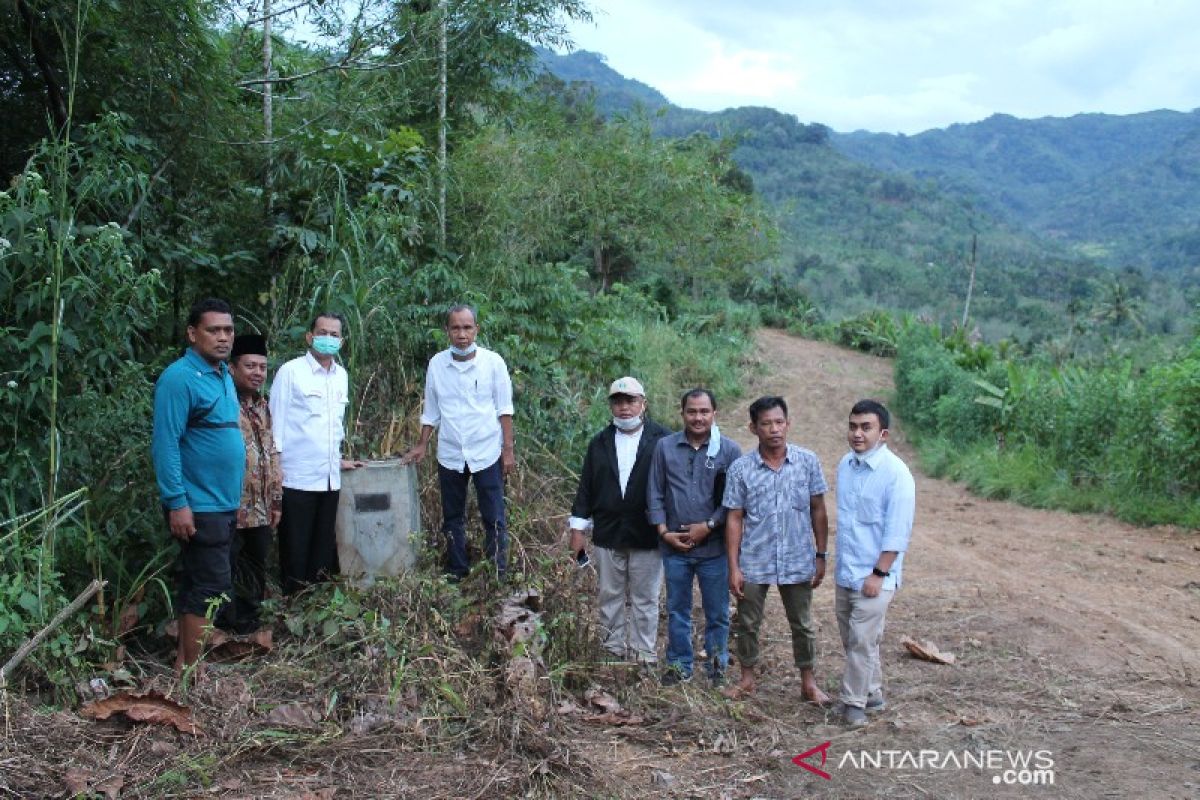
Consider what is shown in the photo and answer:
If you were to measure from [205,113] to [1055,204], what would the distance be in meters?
121

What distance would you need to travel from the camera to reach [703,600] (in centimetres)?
464

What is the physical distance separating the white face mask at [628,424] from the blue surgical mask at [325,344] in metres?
1.39

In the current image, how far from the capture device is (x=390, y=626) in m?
4.19

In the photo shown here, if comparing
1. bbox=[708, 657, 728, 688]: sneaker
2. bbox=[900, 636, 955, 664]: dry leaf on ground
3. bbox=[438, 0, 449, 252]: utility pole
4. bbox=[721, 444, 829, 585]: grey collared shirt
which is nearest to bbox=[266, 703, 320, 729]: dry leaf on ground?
bbox=[708, 657, 728, 688]: sneaker

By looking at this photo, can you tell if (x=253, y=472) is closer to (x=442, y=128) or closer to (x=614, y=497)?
(x=614, y=497)

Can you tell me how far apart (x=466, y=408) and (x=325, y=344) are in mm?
819

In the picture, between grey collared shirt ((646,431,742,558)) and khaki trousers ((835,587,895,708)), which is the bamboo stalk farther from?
khaki trousers ((835,587,895,708))

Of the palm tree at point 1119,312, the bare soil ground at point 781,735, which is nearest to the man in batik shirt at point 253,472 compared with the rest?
the bare soil ground at point 781,735

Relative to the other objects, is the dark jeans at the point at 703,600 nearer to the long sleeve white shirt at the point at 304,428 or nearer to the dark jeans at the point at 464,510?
the dark jeans at the point at 464,510

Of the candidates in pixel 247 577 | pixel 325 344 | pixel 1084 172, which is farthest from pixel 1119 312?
pixel 1084 172

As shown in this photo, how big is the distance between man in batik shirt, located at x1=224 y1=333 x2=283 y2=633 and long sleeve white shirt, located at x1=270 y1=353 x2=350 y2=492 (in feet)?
0.23

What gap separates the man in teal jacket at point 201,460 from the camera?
394cm

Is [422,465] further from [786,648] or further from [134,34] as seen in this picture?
[134,34]

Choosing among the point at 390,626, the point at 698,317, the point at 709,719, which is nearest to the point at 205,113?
the point at 390,626
